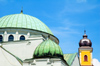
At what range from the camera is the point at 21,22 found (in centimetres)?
3978

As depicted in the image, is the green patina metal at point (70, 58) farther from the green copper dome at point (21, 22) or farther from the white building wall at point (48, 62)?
the white building wall at point (48, 62)

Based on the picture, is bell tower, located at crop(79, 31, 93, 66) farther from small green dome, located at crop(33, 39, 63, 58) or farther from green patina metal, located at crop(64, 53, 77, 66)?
small green dome, located at crop(33, 39, 63, 58)

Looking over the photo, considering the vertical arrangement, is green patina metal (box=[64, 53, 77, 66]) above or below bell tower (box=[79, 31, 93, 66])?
below

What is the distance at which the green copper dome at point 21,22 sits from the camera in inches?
1531

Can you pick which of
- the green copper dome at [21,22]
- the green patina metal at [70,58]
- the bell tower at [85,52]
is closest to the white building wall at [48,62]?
the green patina metal at [70,58]

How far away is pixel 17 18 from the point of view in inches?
1630

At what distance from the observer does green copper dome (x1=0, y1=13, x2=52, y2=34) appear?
3889 cm

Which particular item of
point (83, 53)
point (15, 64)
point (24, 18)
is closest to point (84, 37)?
point (83, 53)

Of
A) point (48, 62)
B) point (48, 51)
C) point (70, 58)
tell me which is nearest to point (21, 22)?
point (70, 58)

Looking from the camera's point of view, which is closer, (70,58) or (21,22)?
(70,58)

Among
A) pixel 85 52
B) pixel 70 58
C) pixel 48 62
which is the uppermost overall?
pixel 85 52

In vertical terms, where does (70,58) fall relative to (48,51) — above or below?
above

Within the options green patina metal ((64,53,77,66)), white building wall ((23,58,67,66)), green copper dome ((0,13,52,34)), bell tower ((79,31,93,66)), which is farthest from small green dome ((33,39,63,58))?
bell tower ((79,31,93,66))

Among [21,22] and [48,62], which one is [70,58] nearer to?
[48,62]
